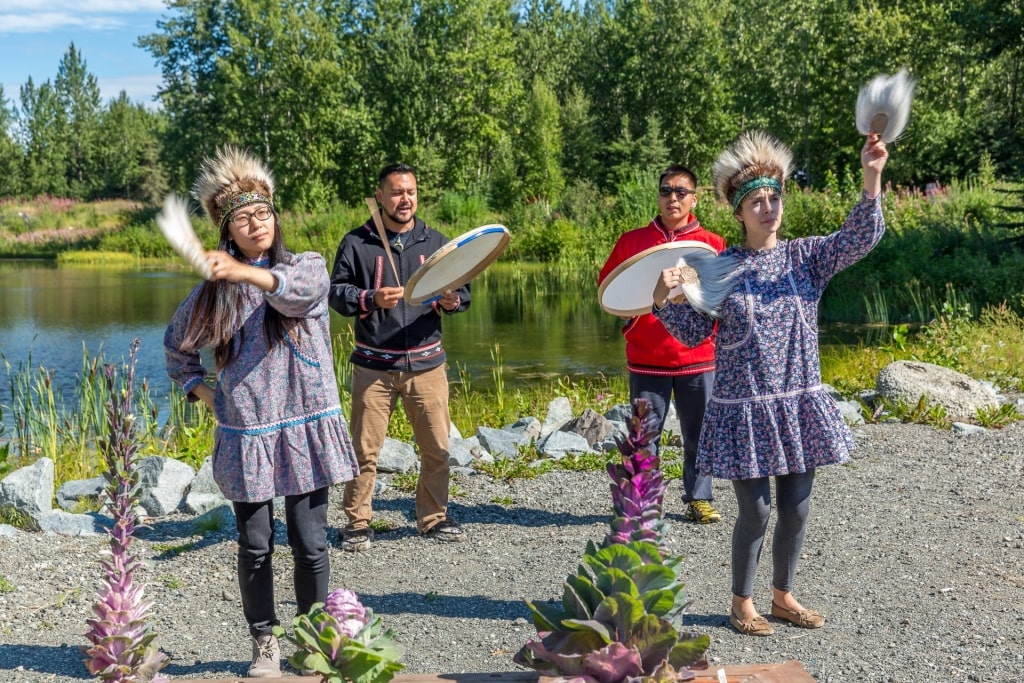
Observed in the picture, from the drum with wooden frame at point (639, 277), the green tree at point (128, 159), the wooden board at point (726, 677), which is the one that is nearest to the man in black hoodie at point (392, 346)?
the drum with wooden frame at point (639, 277)

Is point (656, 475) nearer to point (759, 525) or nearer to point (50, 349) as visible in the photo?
point (759, 525)

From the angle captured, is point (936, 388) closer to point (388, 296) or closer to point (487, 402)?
point (487, 402)

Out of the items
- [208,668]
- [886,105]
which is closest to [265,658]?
[208,668]

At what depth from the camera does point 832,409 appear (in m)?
3.98

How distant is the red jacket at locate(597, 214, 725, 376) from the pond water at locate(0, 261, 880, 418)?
16.8 feet

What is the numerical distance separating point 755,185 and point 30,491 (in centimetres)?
443

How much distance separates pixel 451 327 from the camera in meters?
17.3

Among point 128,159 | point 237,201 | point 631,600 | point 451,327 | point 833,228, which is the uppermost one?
point 128,159

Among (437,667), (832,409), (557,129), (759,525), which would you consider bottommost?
(437,667)

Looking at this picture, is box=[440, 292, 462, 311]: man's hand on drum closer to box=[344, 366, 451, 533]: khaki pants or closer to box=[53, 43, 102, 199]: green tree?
box=[344, 366, 451, 533]: khaki pants

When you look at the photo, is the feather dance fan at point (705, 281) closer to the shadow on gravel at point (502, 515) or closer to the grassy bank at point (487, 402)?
the shadow on gravel at point (502, 515)


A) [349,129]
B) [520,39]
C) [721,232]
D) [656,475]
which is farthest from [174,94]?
[656,475]

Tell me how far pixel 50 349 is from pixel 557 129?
103 ft

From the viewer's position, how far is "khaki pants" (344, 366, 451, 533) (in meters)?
5.51
